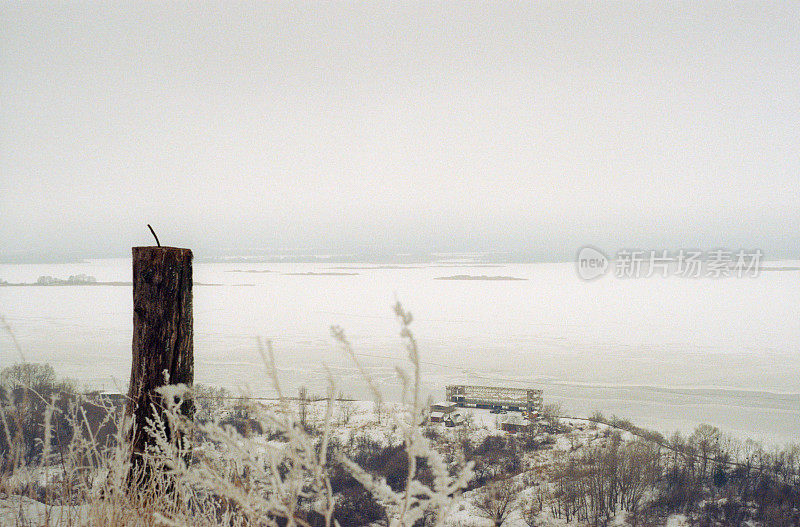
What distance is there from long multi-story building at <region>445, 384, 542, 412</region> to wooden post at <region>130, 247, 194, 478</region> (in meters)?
28.5

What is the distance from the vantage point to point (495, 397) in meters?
30.5

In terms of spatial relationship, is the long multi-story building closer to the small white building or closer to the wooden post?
the small white building

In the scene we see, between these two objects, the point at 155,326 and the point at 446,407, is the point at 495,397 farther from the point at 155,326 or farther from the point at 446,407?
the point at 155,326

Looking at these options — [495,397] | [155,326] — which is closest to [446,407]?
[495,397]

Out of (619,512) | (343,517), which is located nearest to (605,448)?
(619,512)

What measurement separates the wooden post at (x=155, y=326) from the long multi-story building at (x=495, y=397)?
2850 centimetres

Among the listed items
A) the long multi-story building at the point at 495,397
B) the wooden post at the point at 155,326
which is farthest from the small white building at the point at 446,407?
the wooden post at the point at 155,326

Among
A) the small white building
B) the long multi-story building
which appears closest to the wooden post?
the small white building

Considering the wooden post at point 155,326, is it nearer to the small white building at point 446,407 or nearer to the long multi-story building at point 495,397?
the small white building at point 446,407

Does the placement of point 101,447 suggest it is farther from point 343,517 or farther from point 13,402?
point 343,517

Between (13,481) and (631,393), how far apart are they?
130 feet

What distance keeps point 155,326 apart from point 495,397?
96.9 feet

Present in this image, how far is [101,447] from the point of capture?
6.80ft

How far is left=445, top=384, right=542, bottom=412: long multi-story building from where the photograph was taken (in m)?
29.8
